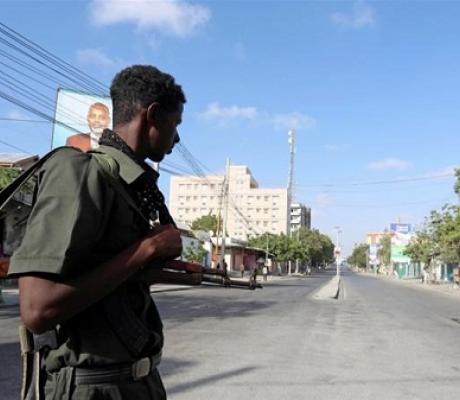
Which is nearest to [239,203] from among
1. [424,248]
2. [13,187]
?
[424,248]

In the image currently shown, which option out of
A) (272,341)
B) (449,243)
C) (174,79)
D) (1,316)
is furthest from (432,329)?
(449,243)

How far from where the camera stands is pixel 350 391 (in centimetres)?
694

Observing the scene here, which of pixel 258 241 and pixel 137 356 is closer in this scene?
pixel 137 356

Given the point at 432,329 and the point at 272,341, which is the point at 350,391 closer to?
the point at 272,341

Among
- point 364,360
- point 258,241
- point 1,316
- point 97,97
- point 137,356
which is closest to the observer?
point 137,356

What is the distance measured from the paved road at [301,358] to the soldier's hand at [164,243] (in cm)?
501

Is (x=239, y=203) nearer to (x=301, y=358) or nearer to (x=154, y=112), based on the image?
(x=301, y=358)

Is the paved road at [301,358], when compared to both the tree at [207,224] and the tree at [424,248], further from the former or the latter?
the tree at [207,224]

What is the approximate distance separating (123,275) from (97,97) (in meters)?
23.3

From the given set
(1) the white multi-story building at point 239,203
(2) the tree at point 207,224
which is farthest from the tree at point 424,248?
(1) the white multi-story building at point 239,203

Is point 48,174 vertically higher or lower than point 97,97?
lower

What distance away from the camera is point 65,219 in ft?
5.07

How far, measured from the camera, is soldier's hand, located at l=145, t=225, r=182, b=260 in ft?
5.52

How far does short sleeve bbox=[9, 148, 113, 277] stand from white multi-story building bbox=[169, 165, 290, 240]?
138 metres
